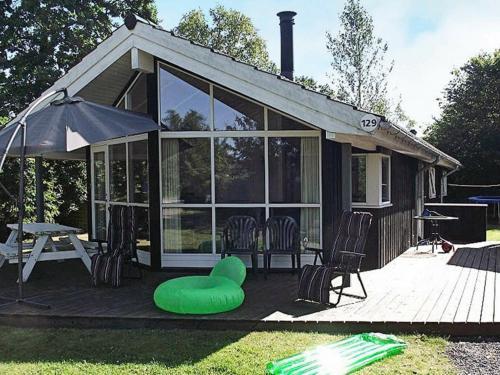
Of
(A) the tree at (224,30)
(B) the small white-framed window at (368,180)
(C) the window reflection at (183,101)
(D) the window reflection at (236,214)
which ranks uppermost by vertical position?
(A) the tree at (224,30)

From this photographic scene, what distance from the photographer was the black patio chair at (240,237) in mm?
6664

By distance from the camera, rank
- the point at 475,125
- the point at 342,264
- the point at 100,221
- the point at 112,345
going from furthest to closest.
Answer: the point at 475,125 → the point at 100,221 → the point at 342,264 → the point at 112,345

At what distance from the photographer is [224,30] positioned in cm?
2850

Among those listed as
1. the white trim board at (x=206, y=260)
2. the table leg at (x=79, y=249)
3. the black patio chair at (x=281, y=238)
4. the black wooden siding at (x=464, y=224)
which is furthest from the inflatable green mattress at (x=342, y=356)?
the black wooden siding at (x=464, y=224)

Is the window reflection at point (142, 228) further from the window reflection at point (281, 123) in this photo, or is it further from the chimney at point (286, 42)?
the chimney at point (286, 42)

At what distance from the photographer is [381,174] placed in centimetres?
784

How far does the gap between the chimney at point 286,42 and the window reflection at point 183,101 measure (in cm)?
216

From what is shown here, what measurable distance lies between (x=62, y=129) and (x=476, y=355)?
466 cm

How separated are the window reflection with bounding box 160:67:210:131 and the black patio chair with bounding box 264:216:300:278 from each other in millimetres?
1661

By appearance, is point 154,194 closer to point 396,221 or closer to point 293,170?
point 293,170

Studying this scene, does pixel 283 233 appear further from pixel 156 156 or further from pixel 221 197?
pixel 156 156

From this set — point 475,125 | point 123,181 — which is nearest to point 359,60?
point 475,125

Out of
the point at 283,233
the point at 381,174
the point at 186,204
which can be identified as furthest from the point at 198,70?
the point at 381,174

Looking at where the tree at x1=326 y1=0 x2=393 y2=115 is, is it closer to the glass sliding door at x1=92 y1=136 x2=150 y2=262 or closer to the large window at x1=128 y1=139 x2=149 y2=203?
the glass sliding door at x1=92 y1=136 x2=150 y2=262
